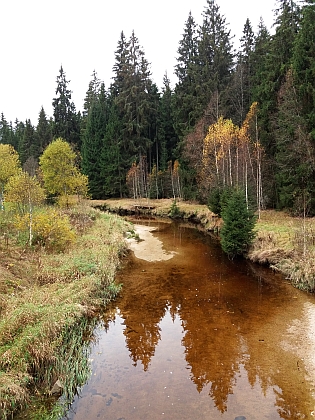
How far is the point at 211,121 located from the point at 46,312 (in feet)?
93.7

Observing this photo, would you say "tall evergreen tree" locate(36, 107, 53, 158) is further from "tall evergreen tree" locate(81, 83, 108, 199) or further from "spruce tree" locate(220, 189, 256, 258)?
"spruce tree" locate(220, 189, 256, 258)

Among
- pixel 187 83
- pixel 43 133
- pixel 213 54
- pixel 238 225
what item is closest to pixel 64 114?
pixel 43 133

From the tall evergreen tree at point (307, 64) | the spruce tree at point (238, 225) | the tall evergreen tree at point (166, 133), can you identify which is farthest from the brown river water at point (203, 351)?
the tall evergreen tree at point (166, 133)

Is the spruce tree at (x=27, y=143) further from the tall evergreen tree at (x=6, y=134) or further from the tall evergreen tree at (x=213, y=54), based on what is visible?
the tall evergreen tree at (x=213, y=54)

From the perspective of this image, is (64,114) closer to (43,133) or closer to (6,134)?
(43,133)

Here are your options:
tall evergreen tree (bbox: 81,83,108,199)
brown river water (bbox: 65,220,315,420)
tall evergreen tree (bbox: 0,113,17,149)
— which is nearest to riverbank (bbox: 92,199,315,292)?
brown river water (bbox: 65,220,315,420)

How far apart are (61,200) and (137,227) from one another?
6.92 metres

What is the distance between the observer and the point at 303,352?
8672mm

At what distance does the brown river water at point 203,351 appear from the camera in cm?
676

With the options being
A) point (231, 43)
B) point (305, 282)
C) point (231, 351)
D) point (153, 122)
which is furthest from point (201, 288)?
point (153, 122)

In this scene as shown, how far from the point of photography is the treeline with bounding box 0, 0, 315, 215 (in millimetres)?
23672

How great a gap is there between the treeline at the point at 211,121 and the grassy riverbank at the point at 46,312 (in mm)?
14287

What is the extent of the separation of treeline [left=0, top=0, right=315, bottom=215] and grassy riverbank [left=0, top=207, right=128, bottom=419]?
46.9 ft

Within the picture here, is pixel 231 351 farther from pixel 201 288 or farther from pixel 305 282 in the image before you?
pixel 305 282
